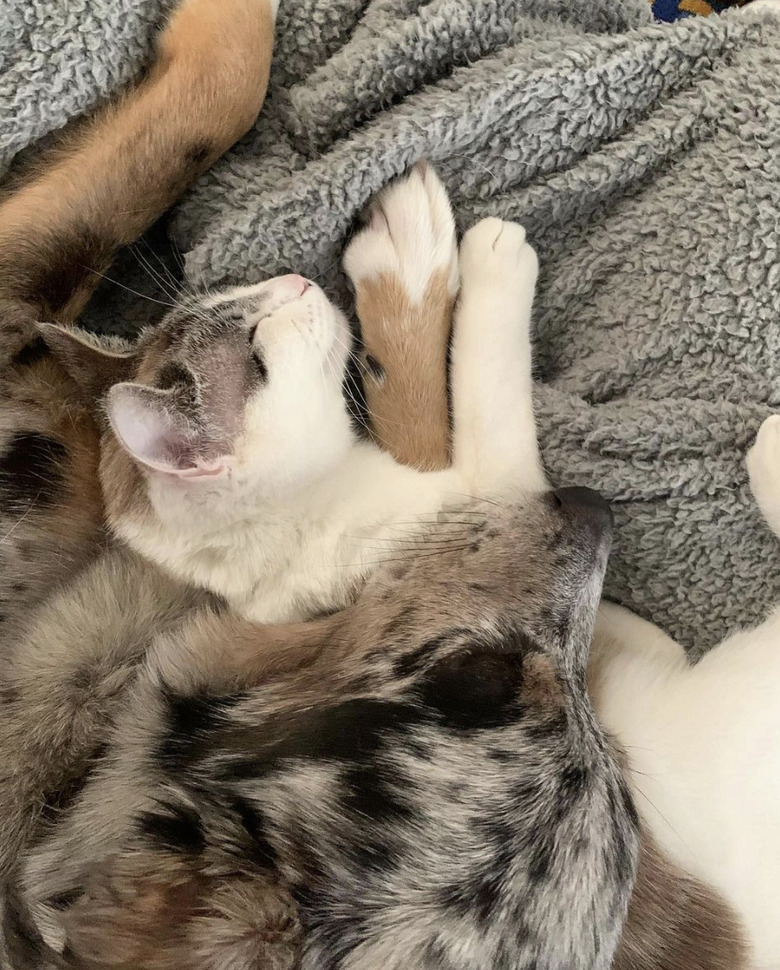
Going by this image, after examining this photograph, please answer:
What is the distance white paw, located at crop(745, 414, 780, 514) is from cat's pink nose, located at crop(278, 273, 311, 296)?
39.3 inches

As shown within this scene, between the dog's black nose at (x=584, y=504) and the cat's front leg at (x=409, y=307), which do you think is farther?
the cat's front leg at (x=409, y=307)

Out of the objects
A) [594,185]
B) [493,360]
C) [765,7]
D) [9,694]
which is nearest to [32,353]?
[9,694]

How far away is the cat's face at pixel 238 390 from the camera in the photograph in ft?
5.12

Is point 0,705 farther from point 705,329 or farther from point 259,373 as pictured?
point 705,329

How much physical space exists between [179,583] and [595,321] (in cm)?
113

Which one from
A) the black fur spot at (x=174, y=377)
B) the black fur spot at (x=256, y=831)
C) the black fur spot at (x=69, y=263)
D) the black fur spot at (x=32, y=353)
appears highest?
the black fur spot at (x=69, y=263)

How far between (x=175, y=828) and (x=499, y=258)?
1.30 meters

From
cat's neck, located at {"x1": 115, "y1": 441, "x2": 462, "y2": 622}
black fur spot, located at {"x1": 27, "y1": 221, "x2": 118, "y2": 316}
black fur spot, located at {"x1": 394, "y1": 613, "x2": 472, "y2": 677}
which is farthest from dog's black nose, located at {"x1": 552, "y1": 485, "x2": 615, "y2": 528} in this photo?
black fur spot, located at {"x1": 27, "y1": 221, "x2": 118, "y2": 316}

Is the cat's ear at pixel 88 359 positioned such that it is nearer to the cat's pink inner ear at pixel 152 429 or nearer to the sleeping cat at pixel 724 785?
the cat's pink inner ear at pixel 152 429

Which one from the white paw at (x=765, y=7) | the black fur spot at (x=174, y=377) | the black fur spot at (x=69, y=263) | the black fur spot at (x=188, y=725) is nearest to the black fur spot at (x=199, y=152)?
the black fur spot at (x=69, y=263)

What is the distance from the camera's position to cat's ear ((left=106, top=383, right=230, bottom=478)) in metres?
1.51

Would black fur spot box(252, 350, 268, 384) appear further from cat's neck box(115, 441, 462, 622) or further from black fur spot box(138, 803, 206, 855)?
black fur spot box(138, 803, 206, 855)

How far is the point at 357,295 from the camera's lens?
1939 mm

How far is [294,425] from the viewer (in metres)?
1.69
